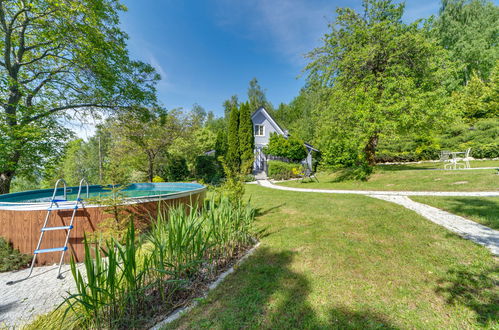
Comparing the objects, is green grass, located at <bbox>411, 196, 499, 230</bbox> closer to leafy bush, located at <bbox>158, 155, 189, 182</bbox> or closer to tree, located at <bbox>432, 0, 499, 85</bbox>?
leafy bush, located at <bbox>158, 155, 189, 182</bbox>

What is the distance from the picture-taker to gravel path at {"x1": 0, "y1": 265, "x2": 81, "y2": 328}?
90.9 inches

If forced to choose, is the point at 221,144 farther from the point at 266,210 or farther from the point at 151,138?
the point at 266,210

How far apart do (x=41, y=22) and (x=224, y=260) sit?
10.3 m

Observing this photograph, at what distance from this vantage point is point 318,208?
652 cm

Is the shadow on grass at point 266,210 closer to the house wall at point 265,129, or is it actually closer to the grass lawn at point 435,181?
the grass lawn at point 435,181

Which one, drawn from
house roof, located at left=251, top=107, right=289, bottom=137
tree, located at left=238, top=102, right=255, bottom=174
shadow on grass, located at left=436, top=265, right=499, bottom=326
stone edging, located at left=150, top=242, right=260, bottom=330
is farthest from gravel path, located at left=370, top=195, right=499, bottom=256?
house roof, located at left=251, top=107, right=289, bottom=137

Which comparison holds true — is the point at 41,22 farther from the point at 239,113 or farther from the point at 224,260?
→ the point at 239,113

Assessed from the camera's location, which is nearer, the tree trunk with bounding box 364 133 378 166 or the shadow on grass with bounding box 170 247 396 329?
the shadow on grass with bounding box 170 247 396 329

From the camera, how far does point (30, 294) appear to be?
276 centimetres

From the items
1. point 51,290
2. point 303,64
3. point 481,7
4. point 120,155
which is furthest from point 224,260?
point 481,7

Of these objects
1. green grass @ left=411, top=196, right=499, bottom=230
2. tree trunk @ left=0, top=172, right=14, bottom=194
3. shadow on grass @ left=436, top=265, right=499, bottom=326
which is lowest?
shadow on grass @ left=436, top=265, right=499, bottom=326

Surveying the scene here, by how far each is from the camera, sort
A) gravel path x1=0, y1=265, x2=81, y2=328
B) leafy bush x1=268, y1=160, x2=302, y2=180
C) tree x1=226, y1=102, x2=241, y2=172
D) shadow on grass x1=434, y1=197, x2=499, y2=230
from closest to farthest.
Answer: gravel path x1=0, y1=265, x2=81, y2=328 < shadow on grass x1=434, y1=197, x2=499, y2=230 < leafy bush x1=268, y1=160, x2=302, y2=180 < tree x1=226, y1=102, x2=241, y2=172

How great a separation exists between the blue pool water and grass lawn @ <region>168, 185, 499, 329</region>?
283 centimetres

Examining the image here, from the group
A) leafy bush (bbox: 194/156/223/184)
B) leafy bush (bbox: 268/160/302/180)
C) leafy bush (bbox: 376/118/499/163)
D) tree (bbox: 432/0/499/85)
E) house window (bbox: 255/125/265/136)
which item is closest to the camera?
leafy bush (bbox: 376/118/499/163)
